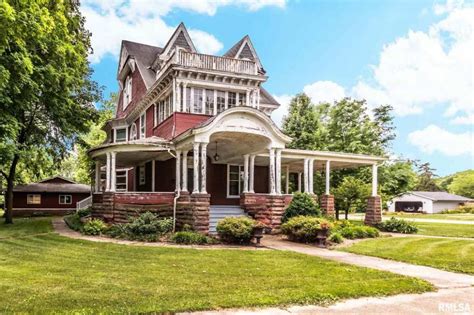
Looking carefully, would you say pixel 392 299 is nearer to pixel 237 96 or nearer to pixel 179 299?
pixel 179 299

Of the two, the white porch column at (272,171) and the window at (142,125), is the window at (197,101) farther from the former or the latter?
the window at (142,125)

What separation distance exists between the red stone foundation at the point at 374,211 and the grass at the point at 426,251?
16.2 feet

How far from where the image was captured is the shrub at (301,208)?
14961 mm

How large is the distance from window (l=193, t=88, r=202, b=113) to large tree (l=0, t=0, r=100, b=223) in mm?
4959

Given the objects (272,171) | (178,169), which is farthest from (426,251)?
(178,169)

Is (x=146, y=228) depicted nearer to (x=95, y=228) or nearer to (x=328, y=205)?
(x=95, y=228)

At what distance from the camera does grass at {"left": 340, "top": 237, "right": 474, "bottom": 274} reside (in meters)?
9.37

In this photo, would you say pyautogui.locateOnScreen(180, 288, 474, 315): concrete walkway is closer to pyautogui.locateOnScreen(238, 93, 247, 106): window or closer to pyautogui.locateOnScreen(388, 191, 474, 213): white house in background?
pyautogui.locateOnScreen(238, 93, 247, 106): window

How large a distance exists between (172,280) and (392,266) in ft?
16.9

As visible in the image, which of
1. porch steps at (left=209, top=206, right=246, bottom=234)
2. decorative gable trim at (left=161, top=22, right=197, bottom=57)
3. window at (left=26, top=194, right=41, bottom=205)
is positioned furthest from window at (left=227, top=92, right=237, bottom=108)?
window at (left=26, top=194, right=41, bottom=205)

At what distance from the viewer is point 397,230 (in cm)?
1747

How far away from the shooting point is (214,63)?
17.6m

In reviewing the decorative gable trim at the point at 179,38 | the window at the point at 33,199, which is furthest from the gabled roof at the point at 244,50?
the window at the point at 33,199

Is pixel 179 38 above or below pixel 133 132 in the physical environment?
above
